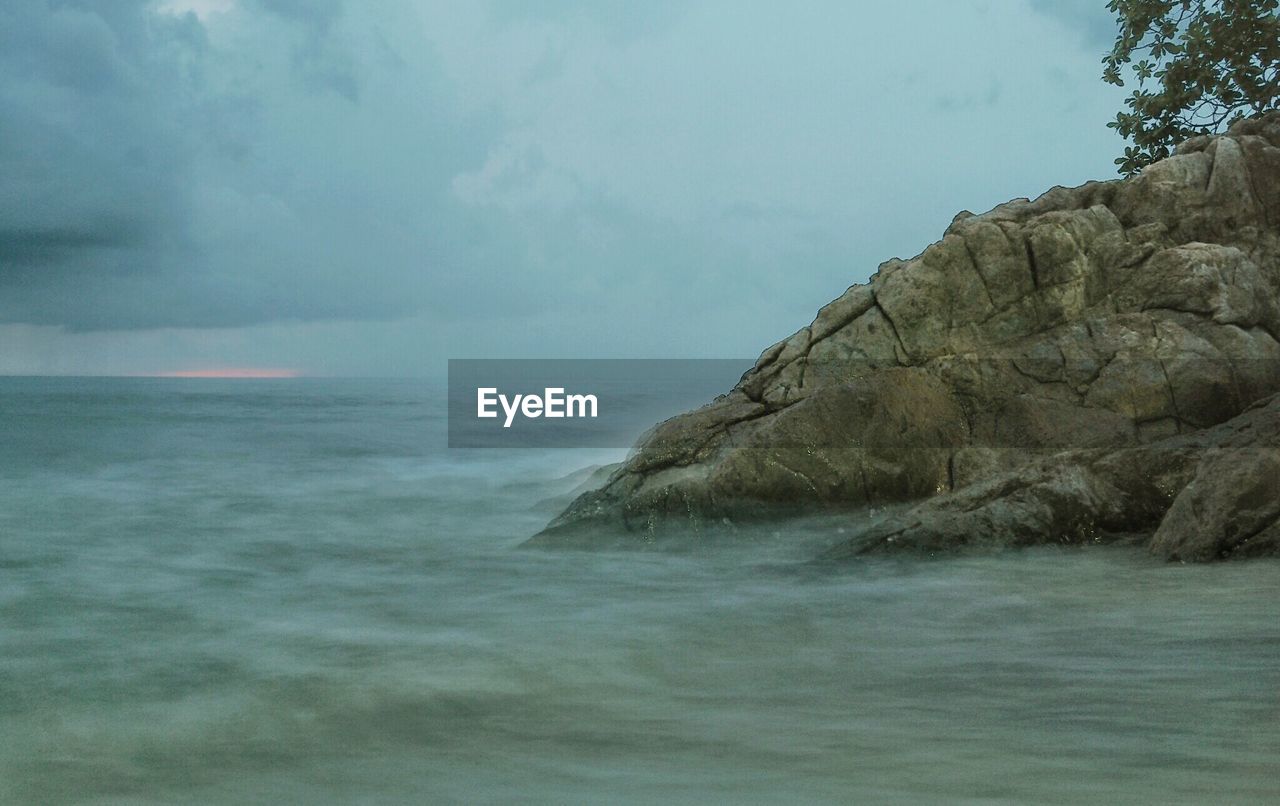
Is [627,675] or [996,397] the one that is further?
[996,397]

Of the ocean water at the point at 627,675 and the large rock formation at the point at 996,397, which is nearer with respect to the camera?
the ocean water at the point at 627,675

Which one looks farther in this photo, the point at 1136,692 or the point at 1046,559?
the point at 1046,559

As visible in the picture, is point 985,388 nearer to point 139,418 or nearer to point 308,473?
point 308,473

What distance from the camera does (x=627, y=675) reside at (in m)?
6.75

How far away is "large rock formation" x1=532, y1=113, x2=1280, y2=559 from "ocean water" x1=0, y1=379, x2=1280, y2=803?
1.54 feet

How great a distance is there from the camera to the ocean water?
492 centimetres

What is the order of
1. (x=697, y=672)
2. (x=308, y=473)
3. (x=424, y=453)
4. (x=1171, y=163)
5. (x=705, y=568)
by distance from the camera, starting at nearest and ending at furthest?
(x=697, y=672)
(x=705, y=568)
(x=1171, y=163)
(x=308, y=473)
(x=424, y=453)

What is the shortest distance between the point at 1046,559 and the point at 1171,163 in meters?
5.74

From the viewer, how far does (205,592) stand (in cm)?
960

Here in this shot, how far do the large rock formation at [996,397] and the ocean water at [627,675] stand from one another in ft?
1.54

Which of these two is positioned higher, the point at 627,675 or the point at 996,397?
the point at 996,397

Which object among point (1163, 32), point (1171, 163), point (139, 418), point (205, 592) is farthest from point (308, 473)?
point (139, 418)

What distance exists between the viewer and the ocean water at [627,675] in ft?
16.1

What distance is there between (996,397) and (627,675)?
533 centimetres
